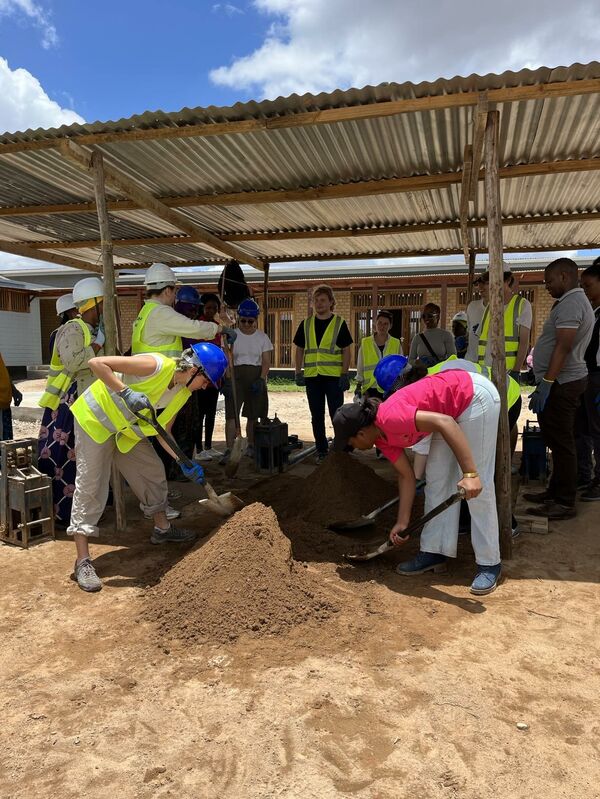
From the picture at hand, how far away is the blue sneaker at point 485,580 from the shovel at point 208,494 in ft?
5.13

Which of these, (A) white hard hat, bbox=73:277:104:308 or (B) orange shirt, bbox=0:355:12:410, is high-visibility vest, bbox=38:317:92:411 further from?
(B) orange shirt, bbox=0:355:12:410

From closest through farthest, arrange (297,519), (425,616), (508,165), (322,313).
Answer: (425,616)
(297,519)
(508,165)
(322,313)

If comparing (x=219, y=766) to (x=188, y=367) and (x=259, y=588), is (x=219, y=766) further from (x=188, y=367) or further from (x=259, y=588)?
(x=188, y=367)

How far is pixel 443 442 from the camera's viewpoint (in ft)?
10.4

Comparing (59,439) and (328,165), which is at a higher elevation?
(328,165)

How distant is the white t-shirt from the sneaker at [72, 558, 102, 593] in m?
3.38

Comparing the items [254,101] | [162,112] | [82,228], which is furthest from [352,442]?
[82,228]

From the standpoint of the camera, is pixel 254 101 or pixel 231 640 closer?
pixel 231 640

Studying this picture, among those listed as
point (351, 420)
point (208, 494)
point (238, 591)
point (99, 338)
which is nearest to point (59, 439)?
point (99, 338)

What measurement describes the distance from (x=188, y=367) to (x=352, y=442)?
103 centimetres

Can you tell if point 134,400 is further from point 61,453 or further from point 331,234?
point 331,234

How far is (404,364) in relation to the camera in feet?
11.2

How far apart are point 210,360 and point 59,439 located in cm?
175

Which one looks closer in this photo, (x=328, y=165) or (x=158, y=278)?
(x=158, y=278)
